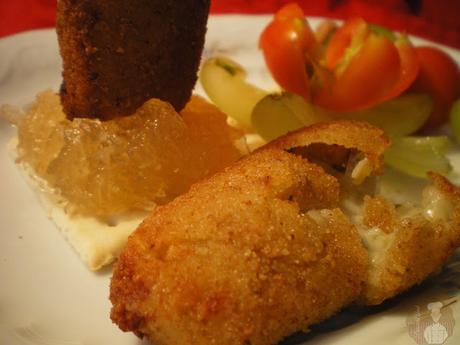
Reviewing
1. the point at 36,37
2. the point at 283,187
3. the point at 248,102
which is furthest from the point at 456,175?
the point at 36,37

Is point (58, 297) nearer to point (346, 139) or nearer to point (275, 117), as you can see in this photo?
point (346, 139)

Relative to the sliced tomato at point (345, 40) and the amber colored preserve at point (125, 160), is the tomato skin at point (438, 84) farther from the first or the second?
the amber colored preserve at point (125, 160)

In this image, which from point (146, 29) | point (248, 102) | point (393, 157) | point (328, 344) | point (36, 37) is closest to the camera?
point (328, 344)

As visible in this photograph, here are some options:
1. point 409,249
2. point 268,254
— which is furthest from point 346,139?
point 268,254

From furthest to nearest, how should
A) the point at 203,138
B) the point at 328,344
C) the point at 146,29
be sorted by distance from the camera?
the point at 203,138
the point at 146,29
the point at 328,344

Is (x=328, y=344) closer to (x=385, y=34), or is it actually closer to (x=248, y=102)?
(x=248, y=102)

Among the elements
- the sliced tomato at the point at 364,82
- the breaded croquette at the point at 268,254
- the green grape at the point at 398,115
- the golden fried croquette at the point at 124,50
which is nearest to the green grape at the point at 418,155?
the green grape at the point at 398,115

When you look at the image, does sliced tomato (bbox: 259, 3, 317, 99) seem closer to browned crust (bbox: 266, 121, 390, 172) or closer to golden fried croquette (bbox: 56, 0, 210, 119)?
golden fried croquette (bbox: 56, 0, 210, 119)
